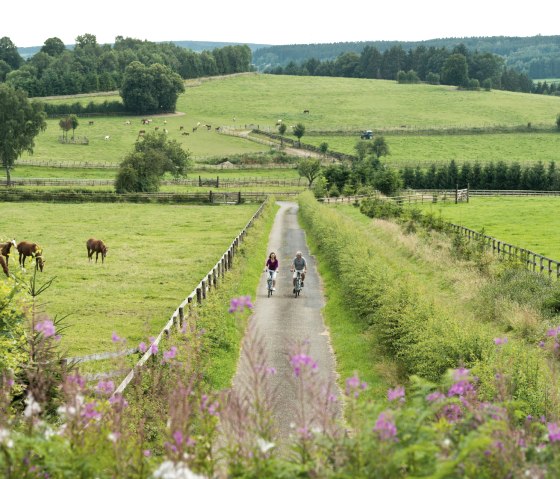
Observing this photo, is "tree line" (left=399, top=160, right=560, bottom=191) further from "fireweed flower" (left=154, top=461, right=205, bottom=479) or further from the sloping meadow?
"fireweed flower" (left=154, top=461, right=205, bottom=479)

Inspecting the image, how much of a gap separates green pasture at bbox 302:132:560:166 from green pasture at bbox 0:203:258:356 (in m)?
61.9

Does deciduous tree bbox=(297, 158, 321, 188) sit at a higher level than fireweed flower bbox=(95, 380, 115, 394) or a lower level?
lower

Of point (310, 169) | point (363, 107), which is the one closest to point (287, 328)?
point (310, 169)

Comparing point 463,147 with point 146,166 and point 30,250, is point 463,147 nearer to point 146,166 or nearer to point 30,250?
point 146,166

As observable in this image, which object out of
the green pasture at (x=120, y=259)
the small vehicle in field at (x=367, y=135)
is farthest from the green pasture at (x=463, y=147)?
the green pasture at (x=120, y=259)

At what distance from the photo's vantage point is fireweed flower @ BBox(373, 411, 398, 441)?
6266 millimetres

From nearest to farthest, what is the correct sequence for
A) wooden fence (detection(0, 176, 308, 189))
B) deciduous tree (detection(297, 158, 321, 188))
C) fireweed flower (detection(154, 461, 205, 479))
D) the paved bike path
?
fireweed flower (detection(154, 461, 205, 479)), the paved bike path, wooden fence (detection(0, 176, 308, 189)), deciduous tree (detection(297, 158, 321, 188))

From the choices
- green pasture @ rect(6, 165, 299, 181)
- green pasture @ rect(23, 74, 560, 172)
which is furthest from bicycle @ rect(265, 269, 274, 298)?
green pasture @ rect(23, 74, 560, 172)

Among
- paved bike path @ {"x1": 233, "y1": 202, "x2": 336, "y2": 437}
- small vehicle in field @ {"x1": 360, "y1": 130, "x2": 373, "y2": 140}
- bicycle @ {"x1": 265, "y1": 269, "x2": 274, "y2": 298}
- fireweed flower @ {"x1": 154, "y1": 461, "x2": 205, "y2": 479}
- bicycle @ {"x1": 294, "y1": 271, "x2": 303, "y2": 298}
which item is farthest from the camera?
small vehicle in field @ {"x1": 360, "y1": 130, "x2": 373, "y2": 140}

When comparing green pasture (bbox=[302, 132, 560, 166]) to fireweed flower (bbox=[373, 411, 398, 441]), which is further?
green pasture (bbox=[302, 132, 560, 166])

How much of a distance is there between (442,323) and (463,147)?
122353 millimetres

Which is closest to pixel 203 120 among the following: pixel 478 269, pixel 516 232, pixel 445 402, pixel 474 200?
pixel 474 200

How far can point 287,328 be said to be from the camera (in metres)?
23.0

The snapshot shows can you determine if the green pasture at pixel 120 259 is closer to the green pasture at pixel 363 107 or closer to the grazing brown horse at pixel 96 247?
the grazing brown horse at pixel 96 247
